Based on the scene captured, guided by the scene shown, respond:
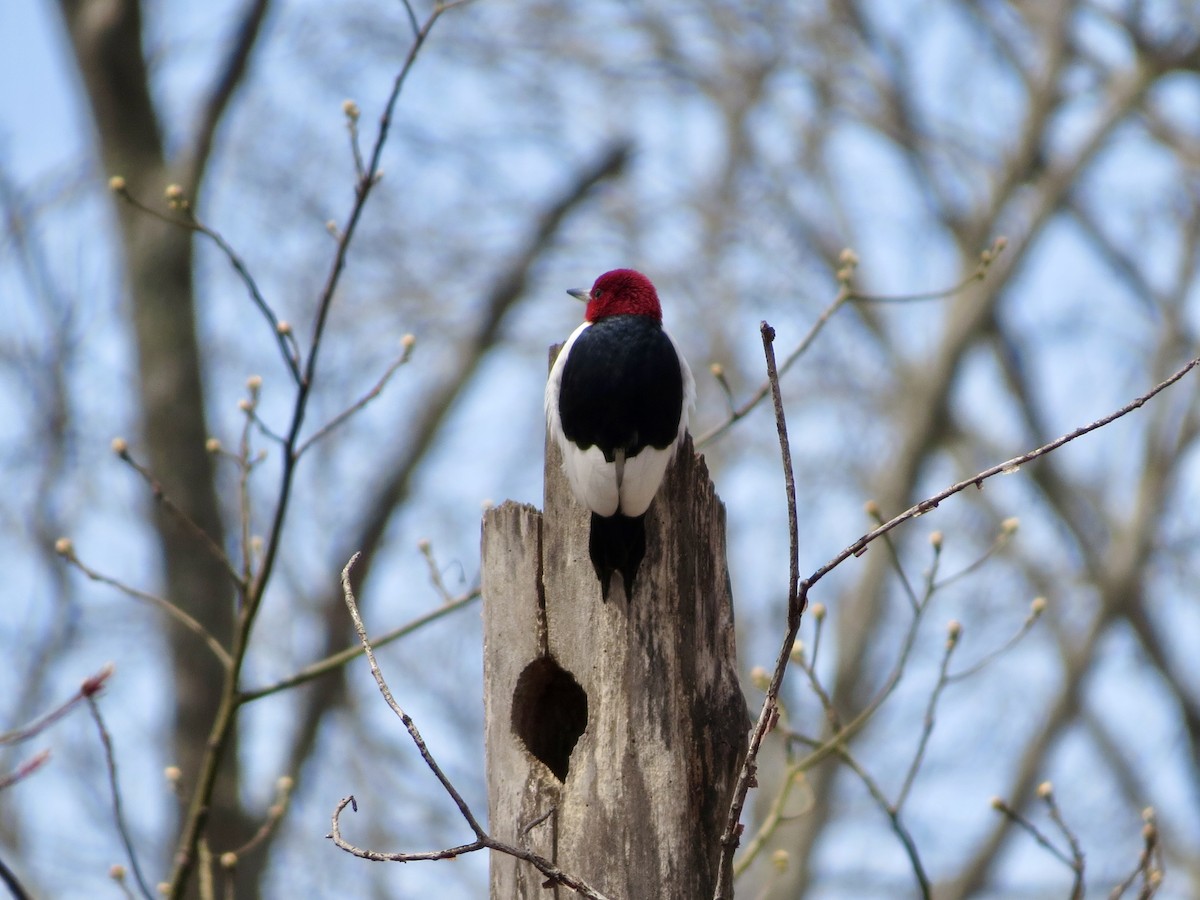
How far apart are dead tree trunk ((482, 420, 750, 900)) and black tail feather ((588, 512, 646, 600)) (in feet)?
0.11

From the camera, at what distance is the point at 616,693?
2914 millimetres

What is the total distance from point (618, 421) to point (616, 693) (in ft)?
2.01

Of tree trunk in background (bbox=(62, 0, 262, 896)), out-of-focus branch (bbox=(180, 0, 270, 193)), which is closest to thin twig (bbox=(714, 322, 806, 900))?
tree trunk in background (bbox=(62, 0, 262, 896))

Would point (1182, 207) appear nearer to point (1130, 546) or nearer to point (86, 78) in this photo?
point (1130, 546)

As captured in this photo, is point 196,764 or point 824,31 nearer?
point 196,764

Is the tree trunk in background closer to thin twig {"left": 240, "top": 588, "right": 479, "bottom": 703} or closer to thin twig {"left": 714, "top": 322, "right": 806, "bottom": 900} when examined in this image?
thin twig {"left": 240, "top": 588, "right": 479, "bottom": 703}

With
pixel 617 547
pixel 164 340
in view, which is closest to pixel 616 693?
pixel 617 547

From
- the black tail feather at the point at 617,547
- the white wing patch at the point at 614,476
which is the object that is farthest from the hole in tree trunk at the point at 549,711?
the white wing patch at the point at 614,476

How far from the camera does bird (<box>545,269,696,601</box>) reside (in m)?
2.93

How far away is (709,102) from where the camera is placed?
1189 centimetres

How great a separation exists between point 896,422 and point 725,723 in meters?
9.16

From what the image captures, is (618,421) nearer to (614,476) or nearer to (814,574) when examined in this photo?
(614,476)

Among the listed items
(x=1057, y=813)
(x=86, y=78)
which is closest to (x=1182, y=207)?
(x=86, y=78)

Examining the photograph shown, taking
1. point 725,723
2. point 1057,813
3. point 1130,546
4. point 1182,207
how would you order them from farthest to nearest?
1. point 1182,207
2. point 1130,546
3. point 1057,813
4. point 725,723
